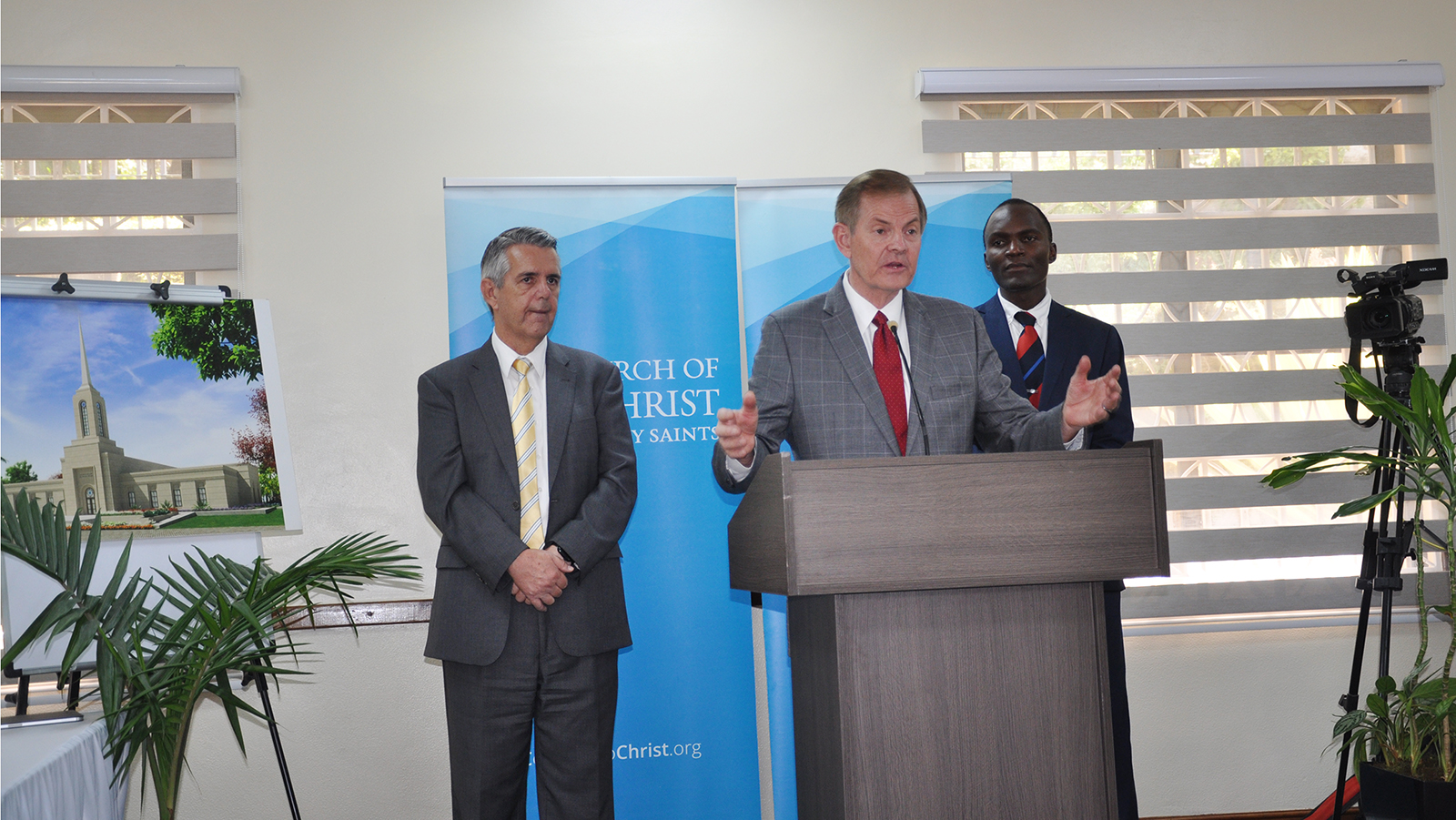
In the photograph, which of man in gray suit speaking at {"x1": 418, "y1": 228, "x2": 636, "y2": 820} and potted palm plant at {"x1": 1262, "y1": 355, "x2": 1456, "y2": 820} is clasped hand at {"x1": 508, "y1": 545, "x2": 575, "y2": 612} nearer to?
man in gray suit speaking at {"x1": 418, "y1": 228, "x2": 636, "y2": 820}

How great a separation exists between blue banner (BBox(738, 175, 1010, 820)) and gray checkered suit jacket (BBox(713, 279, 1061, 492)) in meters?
1.24

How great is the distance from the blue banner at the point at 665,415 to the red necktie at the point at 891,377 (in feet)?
4.36

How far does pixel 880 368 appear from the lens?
7.38 ft

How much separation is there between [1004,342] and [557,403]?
1532 mm

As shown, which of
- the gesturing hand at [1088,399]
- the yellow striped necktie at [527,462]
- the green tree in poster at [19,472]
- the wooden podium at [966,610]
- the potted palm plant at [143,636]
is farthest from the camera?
the green tree in poster at [19,472]

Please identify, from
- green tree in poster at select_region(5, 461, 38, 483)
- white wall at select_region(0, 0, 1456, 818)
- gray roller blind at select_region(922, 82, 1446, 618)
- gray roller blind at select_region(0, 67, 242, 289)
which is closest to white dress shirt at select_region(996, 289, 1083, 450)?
gray roller blind at select_region(922, 82, 1446, 618)

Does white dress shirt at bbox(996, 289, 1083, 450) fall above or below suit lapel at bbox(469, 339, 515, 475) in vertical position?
above

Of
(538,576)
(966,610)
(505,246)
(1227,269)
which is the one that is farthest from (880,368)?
(1227,269)

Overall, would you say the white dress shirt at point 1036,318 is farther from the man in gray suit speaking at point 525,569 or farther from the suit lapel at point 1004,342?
the man in gray suit speaking at point 525,569

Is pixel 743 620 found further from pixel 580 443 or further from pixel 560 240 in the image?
pixel 560 240

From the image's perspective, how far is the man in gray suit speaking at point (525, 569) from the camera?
2738mm

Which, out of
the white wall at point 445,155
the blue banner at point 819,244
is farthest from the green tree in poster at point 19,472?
the blue banner at point 819,244

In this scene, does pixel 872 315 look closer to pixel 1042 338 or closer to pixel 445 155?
pixel 1042 338

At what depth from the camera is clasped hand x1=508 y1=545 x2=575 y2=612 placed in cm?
269
